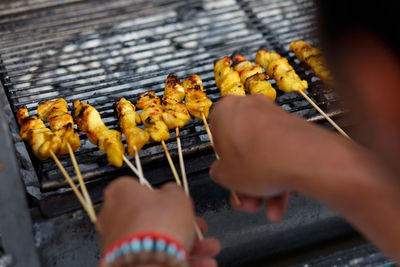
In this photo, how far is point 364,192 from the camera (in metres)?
1.22

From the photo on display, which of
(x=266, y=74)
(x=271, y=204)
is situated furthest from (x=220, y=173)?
(x=266, y=74)

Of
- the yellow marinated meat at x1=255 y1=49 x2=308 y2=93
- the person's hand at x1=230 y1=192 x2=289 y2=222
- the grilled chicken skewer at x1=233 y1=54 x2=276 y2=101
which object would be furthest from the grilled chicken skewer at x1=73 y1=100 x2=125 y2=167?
the yellow marinated meat at x1=255 y1=49 x2=308 y2=93

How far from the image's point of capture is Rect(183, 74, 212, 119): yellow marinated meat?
2.53m

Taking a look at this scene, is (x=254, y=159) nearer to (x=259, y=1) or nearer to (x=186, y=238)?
(x=186, y=238)

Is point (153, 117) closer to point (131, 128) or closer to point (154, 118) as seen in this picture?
point (154, 118)

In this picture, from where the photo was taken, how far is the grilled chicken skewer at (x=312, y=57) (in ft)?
9.36

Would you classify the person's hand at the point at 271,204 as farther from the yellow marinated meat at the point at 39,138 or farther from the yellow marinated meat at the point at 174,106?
the yellow marinated meat at the point at 39,138

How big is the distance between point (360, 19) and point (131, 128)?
1634mm

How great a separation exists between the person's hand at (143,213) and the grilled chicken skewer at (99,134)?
0.71 meters

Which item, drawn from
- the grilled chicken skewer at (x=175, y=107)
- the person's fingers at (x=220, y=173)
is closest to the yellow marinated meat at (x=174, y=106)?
the grilled chicken skewer at (x=175, y=107)

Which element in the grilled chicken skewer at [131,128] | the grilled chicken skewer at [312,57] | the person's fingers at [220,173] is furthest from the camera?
the grilled chicken skewer at [312,57]

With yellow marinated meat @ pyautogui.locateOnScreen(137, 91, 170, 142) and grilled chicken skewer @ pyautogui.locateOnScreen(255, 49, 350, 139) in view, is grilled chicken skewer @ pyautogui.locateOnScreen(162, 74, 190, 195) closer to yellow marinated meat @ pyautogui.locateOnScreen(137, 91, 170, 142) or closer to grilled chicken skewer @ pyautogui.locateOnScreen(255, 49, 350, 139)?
yellow marinated meat @ pyautogui.locateOnScreen(137, 91, 170, 142)

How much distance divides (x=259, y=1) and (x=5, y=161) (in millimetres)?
2800

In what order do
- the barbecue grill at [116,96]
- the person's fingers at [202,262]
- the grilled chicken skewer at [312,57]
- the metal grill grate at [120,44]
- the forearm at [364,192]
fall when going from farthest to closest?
the metal grill grate at [120,44] → the grilled chicken skewer at [312,57] → the barbecue grill at [116,96] → the person's fingers at [202,262] → the forearm at [364,192]
